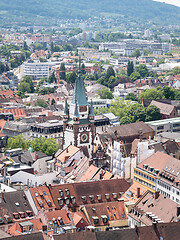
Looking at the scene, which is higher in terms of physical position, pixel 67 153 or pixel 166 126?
pixel 67 153

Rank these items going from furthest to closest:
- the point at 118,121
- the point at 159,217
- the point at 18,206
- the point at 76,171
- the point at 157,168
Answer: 1. the point at 118,121
2. the point at 76,171
3. the point at 157,168
4. the point at 18,206
5. the point at 159,217

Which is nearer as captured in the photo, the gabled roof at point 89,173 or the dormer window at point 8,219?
the dormer window at point 8,219

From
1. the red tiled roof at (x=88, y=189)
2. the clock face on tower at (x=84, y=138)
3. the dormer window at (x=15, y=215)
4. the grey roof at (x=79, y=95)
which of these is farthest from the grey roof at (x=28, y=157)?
the dormer window at (x=15, y=215)

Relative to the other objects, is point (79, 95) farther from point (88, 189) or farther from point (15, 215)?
point (15, 215)

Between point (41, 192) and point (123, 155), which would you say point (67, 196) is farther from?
point (123, 155)

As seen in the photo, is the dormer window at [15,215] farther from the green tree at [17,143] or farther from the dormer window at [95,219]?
→ the green tree at [17,143]

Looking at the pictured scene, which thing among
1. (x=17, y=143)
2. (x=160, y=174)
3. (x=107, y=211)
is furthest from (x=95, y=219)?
(x=17, y=143)

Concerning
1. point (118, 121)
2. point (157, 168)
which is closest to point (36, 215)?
point (157, 168)

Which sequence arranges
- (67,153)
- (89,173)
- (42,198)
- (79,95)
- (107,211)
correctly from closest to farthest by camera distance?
(107,211) → (42,198) → (89,173) → (67,153) → (79,95)

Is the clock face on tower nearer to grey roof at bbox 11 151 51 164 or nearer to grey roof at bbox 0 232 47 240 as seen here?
grey roof at bbox 11 151 51 164
